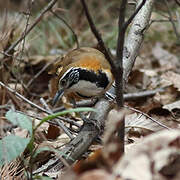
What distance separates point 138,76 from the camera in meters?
5.30

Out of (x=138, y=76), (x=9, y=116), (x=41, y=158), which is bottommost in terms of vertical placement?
(x=138, y=76)

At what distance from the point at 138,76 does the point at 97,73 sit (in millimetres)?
2084

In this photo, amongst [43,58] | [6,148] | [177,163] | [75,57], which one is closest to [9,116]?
[6,148]

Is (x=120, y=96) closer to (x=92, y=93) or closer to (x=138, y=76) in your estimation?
(x=92, y=93)

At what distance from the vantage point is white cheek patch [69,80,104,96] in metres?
3.26

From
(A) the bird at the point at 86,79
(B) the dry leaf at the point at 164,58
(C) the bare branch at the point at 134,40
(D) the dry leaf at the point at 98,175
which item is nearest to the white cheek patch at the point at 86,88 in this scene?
(A) the bird at the point at 86,79

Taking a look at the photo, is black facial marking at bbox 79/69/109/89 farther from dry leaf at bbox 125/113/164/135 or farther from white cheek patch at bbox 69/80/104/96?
dry leaf at bbox 125/113/164/135

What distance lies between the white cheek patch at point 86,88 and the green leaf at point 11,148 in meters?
0.91

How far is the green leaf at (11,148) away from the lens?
2.38 metres

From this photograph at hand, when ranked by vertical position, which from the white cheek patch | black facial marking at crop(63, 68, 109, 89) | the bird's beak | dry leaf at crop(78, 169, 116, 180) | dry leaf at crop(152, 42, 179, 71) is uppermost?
dry leaf at crop(78, 169, 116, 180)

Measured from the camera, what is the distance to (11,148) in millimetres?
2416

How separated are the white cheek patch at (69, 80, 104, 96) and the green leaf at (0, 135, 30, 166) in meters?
0.91

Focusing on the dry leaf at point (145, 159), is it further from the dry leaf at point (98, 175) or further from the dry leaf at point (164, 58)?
the dry leaf at point (164, 58)

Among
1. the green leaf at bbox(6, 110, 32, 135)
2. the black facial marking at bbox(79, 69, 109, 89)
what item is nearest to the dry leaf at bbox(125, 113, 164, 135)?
the black facial marking at bbox(79, 69, 109, 89)
